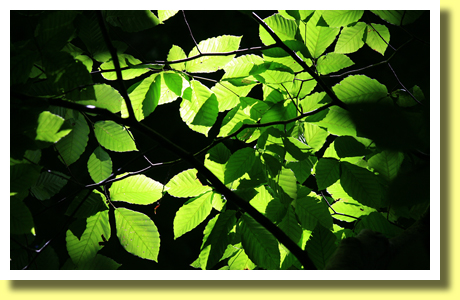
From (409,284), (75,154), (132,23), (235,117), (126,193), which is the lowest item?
(409,284)

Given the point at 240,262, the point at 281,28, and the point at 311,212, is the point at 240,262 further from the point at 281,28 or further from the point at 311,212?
the point at 281,28

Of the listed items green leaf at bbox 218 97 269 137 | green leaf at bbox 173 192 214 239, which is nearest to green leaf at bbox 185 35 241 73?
green leaf at bbox 218 97 269 137

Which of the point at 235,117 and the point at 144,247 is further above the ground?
the point at 235,117

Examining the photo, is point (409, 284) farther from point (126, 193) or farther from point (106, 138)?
point (106, 138)

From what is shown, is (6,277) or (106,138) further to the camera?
(106,138)

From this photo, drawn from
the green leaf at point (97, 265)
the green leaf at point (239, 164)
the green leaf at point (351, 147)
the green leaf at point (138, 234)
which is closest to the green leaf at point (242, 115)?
the green leaf at point (239, 164)

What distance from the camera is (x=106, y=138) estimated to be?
34.2 inches

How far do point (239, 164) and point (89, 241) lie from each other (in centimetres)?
44

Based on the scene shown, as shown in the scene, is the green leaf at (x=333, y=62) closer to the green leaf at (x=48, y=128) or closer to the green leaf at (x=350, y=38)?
the green leaf at (x=350, y=38)

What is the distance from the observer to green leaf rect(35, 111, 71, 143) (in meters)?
0.59

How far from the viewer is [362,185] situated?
79 cm

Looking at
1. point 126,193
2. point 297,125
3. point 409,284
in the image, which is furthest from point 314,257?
point 126,193

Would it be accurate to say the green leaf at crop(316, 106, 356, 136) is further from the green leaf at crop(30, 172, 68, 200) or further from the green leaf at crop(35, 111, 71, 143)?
the green leaf at crop(30, 172, 68, 200)
